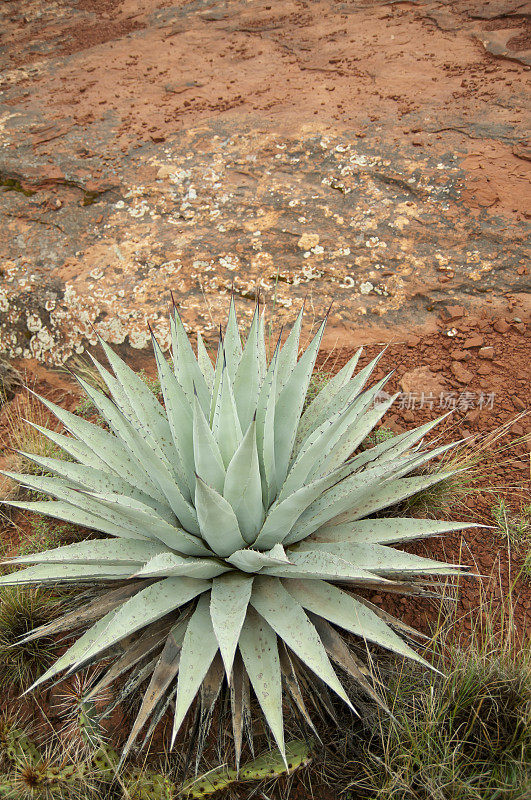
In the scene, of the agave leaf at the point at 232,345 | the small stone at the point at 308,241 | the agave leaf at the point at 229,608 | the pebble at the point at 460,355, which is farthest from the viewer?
the small stone at the point at 308,241

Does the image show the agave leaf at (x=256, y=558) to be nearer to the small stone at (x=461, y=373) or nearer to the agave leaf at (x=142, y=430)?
the agave leaf at (x=142, y=430)

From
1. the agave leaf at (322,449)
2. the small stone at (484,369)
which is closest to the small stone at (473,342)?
the small stone at (484,369)

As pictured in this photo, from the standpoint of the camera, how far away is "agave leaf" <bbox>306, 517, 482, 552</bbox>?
2.06 metres

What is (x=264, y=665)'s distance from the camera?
1.82 metres

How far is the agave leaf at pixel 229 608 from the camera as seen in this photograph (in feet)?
→ 5.30

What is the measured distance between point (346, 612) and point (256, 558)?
14.4 inches

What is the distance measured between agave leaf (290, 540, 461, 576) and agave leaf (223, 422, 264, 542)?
0.18 meters

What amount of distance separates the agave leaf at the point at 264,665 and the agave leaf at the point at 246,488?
0.29m

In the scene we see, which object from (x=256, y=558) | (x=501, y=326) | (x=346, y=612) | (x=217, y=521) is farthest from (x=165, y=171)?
(x=346, y=612)

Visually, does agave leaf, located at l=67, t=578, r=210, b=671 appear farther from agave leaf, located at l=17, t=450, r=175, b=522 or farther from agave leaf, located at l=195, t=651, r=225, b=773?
agave leaf, located at l=17, t=450, r=175, b=522

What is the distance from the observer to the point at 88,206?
14.7 feet

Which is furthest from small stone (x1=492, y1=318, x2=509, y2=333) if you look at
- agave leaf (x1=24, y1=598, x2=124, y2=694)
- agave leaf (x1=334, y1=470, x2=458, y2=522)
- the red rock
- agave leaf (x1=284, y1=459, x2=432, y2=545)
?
A: agave leaf (x1=24, y1=598, x2=124, y2=694)

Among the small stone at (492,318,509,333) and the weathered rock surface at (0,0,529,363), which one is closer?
the small stone at (492,318,509,333)

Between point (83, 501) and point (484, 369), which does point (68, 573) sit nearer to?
point (83, 501)
